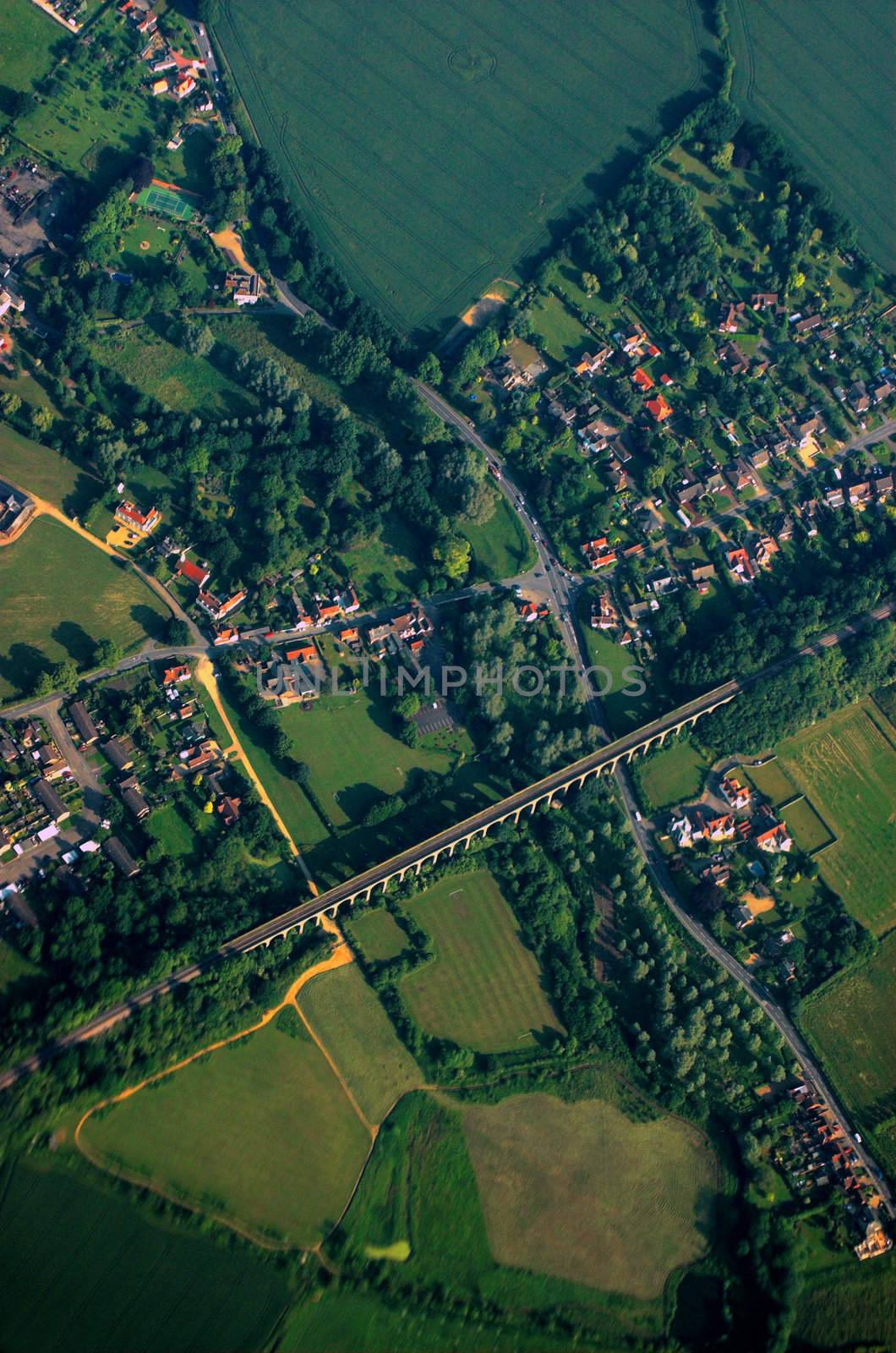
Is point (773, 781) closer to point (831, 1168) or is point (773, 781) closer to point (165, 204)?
point (831, 1168)

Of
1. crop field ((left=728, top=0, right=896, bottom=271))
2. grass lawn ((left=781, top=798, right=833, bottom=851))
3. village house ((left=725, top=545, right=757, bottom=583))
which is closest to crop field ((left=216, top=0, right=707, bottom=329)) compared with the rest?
crop field ((left=728, top=0, right=896, bottom=271))

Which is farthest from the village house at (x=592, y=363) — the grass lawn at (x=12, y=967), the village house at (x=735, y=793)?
the grass lawn at (x=12, y=967)

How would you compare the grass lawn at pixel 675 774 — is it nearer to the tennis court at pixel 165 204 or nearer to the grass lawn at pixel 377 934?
the grass lawn at pixel 377 934

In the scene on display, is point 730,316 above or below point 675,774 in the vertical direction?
above

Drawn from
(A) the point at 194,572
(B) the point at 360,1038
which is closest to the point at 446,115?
(A) the point at 194,572

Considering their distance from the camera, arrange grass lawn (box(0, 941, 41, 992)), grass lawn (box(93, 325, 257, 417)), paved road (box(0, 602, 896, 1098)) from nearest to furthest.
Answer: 1. paved road (box(0, 602, 896, 1098))
2. grass lawn (box(0, 941, 41, 992))
3. grass lawn (box(93, 325, 257, 417))

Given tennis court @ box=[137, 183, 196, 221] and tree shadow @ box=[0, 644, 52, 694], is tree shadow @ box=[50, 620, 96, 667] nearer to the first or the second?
tree shadow @ box=[0, 644, 52, 694]
